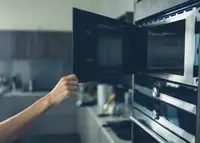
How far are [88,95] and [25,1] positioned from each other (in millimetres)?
1667

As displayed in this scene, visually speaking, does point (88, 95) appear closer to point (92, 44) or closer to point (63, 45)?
point (63, 45)

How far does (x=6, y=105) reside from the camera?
Result: 388 centimetres

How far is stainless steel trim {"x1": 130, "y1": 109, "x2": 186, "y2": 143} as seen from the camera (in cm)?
94

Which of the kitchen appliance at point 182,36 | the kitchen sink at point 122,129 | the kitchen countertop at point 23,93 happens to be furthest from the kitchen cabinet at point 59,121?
the kitchen appliance at point 182,36

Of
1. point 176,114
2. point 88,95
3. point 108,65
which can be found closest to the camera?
point 176,114

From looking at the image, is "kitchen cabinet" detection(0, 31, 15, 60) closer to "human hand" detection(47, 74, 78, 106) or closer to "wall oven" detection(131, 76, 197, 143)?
"wall oven" detection(131, 76, 197, 143)

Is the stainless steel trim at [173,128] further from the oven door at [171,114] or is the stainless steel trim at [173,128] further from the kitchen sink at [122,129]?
the kitchen sink at [122,129]

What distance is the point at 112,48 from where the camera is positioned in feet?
3.82

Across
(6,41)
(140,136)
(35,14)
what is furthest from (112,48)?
(35,14)

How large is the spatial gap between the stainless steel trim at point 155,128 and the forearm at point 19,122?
39 cm

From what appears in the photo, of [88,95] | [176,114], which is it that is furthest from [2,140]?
[88,95]

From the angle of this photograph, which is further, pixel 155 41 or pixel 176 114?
pixel 155 41

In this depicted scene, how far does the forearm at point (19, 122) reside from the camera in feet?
3.42

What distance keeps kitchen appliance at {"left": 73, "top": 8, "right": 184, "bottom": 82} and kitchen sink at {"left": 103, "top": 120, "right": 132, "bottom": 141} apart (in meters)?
0.66
